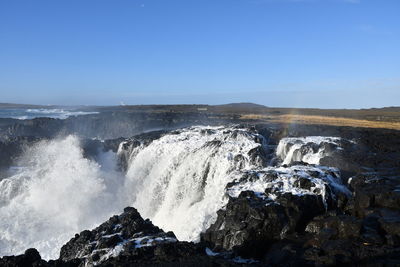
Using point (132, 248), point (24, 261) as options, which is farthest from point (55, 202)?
point (132, 248)

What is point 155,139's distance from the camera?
102ft

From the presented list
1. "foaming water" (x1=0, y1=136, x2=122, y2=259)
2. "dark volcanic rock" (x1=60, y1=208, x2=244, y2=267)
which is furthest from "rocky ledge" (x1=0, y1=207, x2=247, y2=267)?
"foaming water" (x1=0, y1=136, x2=122, y2=259)

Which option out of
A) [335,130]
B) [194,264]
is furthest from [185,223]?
[335,130]

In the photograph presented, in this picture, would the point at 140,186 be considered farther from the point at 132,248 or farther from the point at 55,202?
the point at 132,248

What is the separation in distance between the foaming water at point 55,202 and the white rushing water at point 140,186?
6 cm

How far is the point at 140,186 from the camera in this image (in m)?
28.2

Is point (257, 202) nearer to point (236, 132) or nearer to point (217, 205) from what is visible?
point (217, 205)

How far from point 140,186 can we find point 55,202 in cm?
605

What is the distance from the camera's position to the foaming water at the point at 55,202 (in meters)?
22.8

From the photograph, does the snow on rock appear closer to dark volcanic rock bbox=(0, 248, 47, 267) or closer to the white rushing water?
the white rushing water

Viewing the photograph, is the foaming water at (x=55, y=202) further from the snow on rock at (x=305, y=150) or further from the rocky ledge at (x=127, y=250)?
the snow on rock at (x=305, y=150)

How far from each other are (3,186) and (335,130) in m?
26.3

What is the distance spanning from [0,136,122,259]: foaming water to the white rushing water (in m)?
0.06

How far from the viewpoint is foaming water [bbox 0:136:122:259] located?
2280 centimetres
